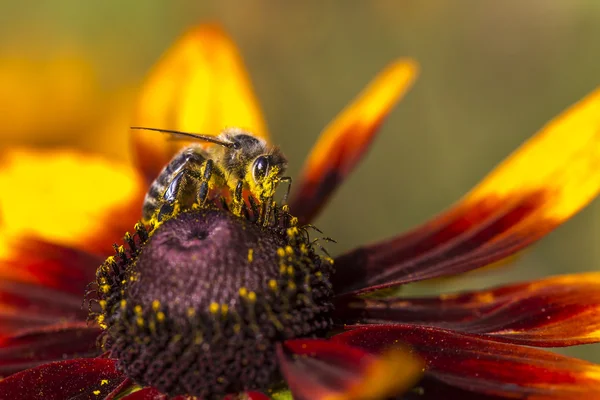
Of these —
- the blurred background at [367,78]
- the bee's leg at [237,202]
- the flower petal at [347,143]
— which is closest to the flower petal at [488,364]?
the bee's leg at [237,202]

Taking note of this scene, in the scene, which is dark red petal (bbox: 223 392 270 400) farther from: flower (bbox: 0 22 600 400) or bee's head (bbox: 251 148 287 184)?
bee's head (bbox: 251 148 287 184)

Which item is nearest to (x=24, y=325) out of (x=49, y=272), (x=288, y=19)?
(x=49, y=272)

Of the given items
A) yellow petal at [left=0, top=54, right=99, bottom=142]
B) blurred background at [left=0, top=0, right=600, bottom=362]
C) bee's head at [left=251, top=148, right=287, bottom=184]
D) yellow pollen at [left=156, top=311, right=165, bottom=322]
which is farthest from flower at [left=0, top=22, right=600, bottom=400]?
yellow petal at [left=0, top=54, right=99, bottom=142]

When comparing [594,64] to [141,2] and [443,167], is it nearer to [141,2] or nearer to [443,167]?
[443,167]

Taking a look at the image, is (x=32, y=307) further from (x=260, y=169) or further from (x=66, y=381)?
(x=260, y=169)

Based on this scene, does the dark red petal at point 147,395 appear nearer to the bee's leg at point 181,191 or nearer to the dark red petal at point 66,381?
the dark red petal at point 66,381

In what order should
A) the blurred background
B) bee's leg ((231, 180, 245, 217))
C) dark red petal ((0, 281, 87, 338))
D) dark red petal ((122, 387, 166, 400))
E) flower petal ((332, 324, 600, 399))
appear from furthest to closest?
the blurred background < dark red petal ((0, 281, 87, 338)) < bee's leg ((231, 180, 245, 217)) < dark red petal ((122, 387, 166, 400)) < flower petal ((332, 324, 600, 399))

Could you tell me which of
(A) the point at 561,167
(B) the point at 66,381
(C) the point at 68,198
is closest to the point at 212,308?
(B) the point at 66,381
